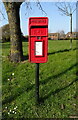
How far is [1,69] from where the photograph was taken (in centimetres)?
524

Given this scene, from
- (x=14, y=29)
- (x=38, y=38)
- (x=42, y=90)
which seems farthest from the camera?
(x=14, y=29)

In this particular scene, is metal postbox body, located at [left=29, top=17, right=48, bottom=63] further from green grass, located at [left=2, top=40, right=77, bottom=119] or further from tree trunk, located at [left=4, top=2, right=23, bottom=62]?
tree trunk, located at [left=4, top=2, right=23, bottom=62]

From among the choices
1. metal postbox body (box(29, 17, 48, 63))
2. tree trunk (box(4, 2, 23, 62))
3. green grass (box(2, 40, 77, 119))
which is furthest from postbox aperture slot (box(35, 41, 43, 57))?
tree trunk (box(4, 2, 23, 62))

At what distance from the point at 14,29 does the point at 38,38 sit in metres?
2.79

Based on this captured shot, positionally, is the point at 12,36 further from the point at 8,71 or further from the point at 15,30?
the point at 8,71

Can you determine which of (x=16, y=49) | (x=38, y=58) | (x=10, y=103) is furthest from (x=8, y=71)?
(x=38, y=58)

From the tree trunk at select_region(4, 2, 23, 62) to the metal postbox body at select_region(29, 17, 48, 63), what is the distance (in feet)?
8.64

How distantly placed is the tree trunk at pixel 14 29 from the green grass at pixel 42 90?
0.35m

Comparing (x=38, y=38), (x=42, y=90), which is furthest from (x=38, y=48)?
(x=42, y=90)

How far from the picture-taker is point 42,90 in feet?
12.5

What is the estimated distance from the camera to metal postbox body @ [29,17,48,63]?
288cm

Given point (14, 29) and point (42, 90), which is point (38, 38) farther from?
point (14, 29)

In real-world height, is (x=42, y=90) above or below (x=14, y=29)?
below

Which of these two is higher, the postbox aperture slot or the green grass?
the postbox aperture slot
